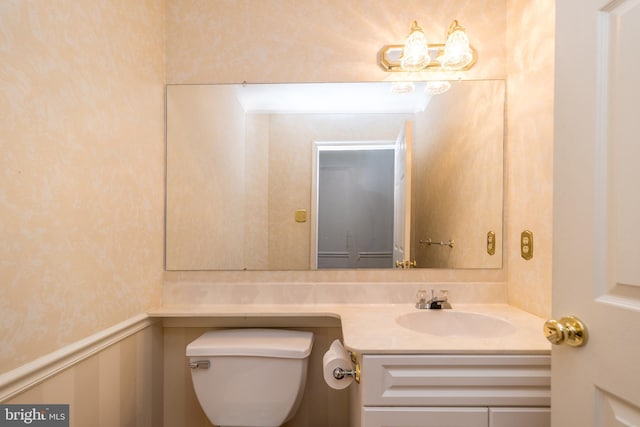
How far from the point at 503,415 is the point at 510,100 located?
4.05ft

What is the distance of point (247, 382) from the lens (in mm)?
1221

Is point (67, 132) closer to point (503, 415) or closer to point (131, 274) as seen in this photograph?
point (131, 274)

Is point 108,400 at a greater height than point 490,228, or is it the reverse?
point 490,228

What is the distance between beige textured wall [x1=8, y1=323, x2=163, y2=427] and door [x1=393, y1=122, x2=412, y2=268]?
1122 millimetres

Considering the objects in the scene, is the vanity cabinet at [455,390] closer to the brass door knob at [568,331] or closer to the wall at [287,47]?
the brass door knob at [568,331]

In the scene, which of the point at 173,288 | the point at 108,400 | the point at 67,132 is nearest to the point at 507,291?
the point at 173,288

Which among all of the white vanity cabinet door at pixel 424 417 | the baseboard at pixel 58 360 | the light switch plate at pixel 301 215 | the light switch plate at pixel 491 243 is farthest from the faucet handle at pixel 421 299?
the baseboard at pixel 58 360

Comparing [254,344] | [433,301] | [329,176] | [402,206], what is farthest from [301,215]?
[433,301]

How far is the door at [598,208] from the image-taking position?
1.85 feet

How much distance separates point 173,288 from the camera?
4.83ft

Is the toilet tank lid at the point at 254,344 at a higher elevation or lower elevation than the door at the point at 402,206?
lower

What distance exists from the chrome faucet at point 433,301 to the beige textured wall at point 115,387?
1145 mm

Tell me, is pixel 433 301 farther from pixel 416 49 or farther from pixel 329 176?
pixel 416 49

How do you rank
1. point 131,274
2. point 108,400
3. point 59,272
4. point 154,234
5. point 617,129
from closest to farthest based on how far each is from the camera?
point 617,129, point 59,272, point 108,400, point 131,274, point 154,234
